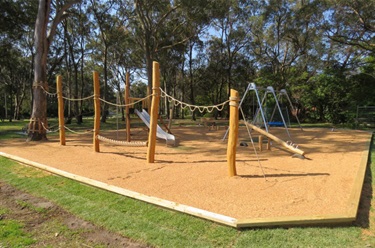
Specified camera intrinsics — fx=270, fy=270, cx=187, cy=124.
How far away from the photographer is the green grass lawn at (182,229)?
2.92 metres

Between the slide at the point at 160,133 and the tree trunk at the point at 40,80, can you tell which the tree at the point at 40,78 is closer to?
the tree trunk at the point at 40,80

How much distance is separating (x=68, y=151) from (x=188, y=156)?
12.7 ft

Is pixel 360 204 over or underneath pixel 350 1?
underneath

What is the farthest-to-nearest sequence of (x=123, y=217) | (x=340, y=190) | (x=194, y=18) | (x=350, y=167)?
(x=194, y=18) → (x=350, y=167) → (x=340, y=190) → (x=123, y=217)

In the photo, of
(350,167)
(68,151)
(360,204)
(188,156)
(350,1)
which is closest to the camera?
(360,204)

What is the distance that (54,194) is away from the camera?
4.55 m

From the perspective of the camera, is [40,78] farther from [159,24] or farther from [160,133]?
[159,24]

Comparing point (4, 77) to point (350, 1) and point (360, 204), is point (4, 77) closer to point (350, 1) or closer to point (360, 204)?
point (350, 1)

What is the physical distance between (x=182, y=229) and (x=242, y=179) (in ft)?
7.46

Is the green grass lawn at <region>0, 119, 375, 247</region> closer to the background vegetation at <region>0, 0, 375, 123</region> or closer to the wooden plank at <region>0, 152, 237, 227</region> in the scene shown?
the wooden plank at <region>0, 152, 237, 227</region>

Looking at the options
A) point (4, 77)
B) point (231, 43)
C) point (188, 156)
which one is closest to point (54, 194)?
point (188, 156)

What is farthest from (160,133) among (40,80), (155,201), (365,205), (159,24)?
(159,24)

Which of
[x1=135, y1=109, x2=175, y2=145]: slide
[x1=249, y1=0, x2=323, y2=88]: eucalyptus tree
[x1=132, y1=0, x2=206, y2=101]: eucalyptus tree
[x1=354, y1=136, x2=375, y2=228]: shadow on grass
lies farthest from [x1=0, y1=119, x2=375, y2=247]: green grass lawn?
[x1=249, y1=0, x2=323, y2=88]: eucalyptus tree

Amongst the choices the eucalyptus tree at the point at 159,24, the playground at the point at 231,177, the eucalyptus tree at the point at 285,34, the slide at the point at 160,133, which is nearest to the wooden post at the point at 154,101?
the playground at the point at 231,177
